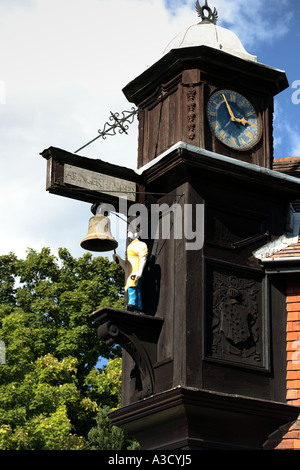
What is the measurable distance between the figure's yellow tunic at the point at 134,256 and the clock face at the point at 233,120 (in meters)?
2.21

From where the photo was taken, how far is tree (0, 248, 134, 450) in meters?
27.0

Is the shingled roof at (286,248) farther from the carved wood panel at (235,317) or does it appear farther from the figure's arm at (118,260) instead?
the figure's arm at (118,260)

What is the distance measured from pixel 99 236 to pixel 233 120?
312 cm

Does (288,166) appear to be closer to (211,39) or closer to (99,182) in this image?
(211,39)

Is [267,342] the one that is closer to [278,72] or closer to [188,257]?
[188,257]

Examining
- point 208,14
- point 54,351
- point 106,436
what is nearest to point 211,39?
point 208,14

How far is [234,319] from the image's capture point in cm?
1434

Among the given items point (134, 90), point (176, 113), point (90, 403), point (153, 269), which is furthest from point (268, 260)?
point (90, 403)

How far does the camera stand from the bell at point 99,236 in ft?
46.7

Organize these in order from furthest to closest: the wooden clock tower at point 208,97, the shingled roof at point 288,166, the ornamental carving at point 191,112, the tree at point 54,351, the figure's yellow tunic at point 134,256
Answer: the tree at point 54,351 → the shingled roof at point 288,166 → the wooden clock tower at point 208,97 → the ornamental carving at point 191,112 → the figure's yellow tunic at point 134,256

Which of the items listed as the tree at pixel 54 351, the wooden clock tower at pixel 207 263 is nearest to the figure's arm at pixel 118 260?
the wooden clock tower at pixel 207 263

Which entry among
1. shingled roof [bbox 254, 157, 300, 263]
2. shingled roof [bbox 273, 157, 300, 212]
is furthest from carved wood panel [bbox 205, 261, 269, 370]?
shingled roof [bbox 273, 157, 300, 212]

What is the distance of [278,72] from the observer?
52.1ft

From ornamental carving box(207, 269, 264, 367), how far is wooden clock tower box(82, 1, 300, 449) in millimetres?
17
